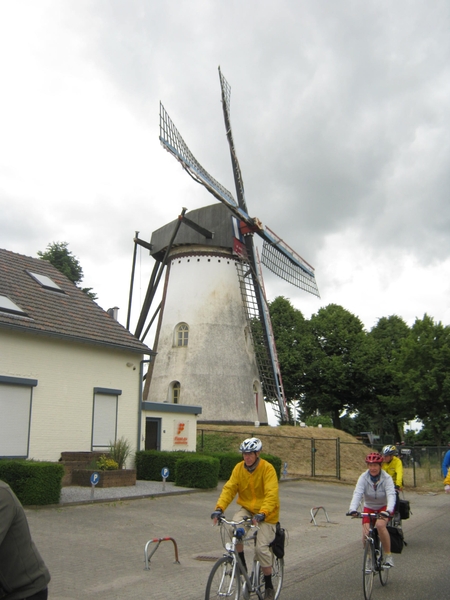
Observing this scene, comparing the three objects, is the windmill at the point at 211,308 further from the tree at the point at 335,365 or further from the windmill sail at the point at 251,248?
the tree at the point at 335,365

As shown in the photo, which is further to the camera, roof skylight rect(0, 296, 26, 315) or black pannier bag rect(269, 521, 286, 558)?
roof skylight rect(0, 296, 26, 315)

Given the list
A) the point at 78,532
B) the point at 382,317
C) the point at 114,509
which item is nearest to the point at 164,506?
the point at 114,509

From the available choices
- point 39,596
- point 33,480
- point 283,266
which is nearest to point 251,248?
point 283,266

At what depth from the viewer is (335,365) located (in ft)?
152

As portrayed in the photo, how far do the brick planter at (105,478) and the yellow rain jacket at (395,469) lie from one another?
9087 millimetres

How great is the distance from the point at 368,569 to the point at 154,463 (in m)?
13.9

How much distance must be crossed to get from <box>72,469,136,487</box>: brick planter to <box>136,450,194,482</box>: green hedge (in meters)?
2.01

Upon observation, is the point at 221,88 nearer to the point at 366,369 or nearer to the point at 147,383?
the point at 147,383

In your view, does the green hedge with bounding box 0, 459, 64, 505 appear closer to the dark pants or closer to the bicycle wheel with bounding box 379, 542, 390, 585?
the bicycle wheel with bounding box 379, 542, 390, 585

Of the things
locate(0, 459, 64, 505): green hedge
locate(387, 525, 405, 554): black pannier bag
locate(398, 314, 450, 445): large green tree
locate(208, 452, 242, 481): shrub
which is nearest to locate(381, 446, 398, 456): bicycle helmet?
locate(387, 525, 405, 554): black pannier bag

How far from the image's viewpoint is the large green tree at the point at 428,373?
4031 centimetres

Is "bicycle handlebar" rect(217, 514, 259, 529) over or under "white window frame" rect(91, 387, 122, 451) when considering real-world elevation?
under

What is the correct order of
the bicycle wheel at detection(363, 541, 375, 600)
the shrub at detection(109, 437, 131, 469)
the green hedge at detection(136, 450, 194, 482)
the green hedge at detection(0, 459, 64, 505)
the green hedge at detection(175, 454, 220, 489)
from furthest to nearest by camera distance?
1. the green hedge at detection(136, 450, 194, 482)
2. the shrub at detection(109, 437, 131, 469)
3. the green hedge at detection(175, 454, 220, 489)
4. the green hedge at detection(0, 459, 64, 505)
5. the bicycle wheel at detection(363, 541, 375, 600)

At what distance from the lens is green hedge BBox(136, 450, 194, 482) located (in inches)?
768
